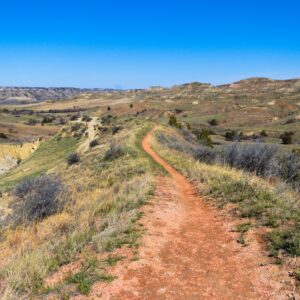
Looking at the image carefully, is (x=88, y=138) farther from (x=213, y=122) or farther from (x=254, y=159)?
(x=213, y=122)

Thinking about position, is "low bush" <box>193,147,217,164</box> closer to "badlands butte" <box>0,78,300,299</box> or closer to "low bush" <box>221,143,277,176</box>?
"low bush" <box>221,143,277,176</box>

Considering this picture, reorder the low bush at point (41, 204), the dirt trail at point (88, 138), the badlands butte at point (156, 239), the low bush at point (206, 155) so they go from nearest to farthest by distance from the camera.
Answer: the badlands butte at point (156, 239) < the low bush at point (41, 204) < the low bush at point (206, 155) < the dirt trail at point (88, 138)

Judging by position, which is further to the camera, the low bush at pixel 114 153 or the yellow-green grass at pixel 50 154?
the yellow-green grass at pixel 50 154

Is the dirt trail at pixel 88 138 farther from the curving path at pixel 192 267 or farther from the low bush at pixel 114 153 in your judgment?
the curving path at pixel 192 267

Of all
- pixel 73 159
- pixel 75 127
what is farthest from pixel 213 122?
pixel 73 159

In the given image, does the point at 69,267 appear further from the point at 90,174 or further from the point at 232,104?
the point at 232,104

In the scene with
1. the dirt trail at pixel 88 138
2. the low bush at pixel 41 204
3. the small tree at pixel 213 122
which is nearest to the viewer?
the low bush at pixel 41 204

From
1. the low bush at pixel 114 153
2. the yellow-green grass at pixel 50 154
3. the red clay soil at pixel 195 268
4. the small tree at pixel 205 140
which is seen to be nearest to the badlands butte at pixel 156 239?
the red clay soil at pixel 195 268

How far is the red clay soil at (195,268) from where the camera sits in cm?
557

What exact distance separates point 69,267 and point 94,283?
84 cm

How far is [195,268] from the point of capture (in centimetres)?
644

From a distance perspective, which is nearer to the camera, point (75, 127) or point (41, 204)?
point (41, 204)

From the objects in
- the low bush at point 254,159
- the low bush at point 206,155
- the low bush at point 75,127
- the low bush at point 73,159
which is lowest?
the low bush at point 73,159

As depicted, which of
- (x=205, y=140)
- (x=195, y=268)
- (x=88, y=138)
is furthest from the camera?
(x=205, y=140)
